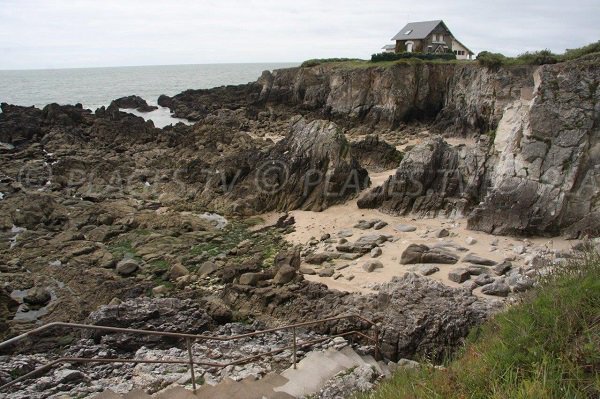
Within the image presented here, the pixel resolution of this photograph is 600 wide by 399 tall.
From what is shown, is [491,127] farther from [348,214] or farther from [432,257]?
[432,257]

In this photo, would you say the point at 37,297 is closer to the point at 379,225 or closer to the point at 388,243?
the point at 388,243

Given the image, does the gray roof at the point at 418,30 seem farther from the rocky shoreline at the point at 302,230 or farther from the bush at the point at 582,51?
the bush at the point at 582,51

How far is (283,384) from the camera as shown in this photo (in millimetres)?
7422

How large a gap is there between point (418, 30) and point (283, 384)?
49495mm

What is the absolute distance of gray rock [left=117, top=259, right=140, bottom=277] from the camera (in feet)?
55.5

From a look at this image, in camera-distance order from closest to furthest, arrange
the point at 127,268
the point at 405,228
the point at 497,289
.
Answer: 1. the point at 497,289
2. the point at 127,268
3. the point at 405,228

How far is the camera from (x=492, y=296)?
40.1 ft

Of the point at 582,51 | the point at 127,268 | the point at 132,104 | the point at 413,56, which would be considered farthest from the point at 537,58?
the point at 132,104

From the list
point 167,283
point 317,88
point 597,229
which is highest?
point 317,88

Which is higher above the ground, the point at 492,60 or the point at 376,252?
the point at 492,60

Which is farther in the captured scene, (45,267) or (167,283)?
(45,267)

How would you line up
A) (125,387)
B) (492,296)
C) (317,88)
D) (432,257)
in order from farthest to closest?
1. (317,88)
2. (432,257)
3. (492,296)
4. (125,387)

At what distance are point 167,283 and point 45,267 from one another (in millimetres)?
5098


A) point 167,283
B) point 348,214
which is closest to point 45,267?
point 167,283
